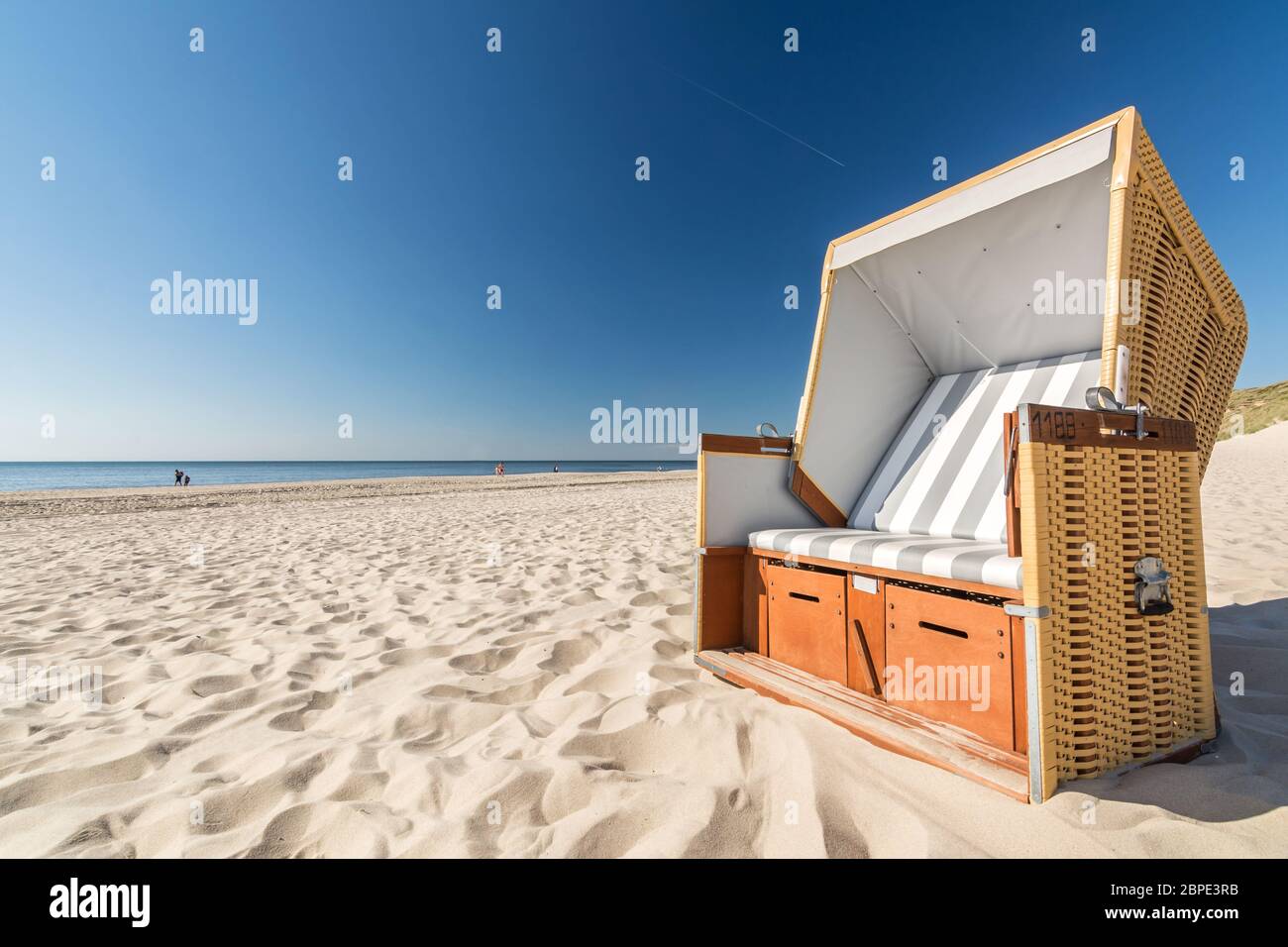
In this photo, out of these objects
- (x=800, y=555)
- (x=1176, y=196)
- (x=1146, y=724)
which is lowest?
(x=1146, y=724)

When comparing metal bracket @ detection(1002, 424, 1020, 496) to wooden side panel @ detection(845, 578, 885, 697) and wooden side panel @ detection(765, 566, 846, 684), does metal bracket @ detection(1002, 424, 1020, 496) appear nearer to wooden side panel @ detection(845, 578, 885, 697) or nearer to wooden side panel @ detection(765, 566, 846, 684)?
wooden side panel @ detection(845, 578, 885, 697)

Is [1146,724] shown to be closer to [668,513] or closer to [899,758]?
[899,758]

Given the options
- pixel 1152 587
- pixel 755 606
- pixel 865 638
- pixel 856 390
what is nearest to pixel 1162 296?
pixel 1152 587

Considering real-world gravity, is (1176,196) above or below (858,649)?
above

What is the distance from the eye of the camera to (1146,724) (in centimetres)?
176

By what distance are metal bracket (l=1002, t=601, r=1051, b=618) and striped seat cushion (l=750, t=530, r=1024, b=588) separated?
0.23 feet

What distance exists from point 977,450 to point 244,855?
3243 mm

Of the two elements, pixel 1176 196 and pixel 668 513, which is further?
pixel 668 513

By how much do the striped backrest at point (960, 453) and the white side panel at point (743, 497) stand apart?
539mm

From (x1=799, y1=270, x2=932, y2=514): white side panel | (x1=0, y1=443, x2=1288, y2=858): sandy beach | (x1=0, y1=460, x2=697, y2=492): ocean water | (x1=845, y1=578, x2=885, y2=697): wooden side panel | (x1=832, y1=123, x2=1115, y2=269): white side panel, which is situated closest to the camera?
(x1=0, y1=443, x2=1288, y2=858): sandy beach

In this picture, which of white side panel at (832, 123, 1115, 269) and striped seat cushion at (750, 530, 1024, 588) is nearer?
striped seat cushion at (750, 530, 1024, 588)

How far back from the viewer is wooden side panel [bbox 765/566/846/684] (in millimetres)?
2359

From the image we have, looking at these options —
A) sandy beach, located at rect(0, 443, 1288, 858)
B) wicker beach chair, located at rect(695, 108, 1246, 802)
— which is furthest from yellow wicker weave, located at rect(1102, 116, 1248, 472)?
sandy beach, located at rect(0, 443, 1288, 858)
